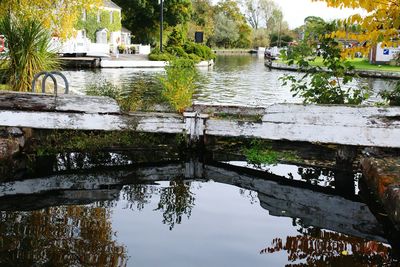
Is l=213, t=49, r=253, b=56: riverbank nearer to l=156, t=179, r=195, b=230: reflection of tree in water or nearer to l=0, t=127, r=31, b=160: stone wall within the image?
l=0, t=127, r=31, b=160: stone wall

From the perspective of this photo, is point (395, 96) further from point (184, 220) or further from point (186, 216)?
point (184, 220)

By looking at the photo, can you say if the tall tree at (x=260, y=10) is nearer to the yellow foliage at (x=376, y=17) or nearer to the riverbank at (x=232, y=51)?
→ the riverbank at (x=232, y=51)

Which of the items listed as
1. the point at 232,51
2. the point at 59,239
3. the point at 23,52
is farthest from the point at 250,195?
the point at 232,51

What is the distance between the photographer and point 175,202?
6.55m

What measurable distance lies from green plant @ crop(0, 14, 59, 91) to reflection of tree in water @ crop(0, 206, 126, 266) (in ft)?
20.6

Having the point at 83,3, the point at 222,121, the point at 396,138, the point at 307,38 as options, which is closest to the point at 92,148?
the point at 222,121

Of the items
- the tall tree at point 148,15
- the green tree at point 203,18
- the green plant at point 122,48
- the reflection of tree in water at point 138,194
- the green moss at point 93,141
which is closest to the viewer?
the reflection of tree in water at point 138,194

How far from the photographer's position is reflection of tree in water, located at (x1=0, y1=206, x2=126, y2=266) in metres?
4.62

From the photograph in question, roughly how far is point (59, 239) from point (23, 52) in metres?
7.39

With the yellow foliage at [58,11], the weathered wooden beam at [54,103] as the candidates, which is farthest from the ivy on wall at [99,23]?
the weathered wooden beam at [54,103]

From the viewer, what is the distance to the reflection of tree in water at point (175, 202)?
6016 mm

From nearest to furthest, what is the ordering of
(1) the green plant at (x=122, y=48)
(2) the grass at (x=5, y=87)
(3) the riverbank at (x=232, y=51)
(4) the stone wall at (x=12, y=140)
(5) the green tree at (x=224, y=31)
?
(4) the stone wall at (x=12, y=140) < (2) the grass at (x=5, y=87) < (1) the green plant at (x=122, y=48) < (3) the riverbank at (x=232, y=51) < (5) the green tree at (x=224, y=31)

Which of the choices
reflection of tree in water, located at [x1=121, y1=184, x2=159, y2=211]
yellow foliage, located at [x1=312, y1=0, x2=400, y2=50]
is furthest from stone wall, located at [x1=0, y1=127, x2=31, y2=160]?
yellow foliage, located at [x1=312, y1=0, x2=400, y2=50]

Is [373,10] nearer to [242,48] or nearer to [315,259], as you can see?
[315,259]
